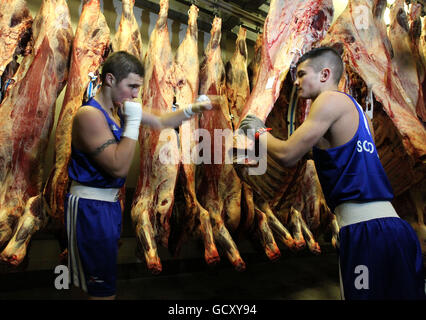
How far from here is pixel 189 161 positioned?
8.32 ft

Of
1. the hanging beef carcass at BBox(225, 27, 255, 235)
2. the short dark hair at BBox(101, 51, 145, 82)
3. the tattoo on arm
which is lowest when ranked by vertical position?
the tattoo on arm

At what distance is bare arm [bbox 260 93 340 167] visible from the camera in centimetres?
157

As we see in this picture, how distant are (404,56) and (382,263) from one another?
7.80 feet

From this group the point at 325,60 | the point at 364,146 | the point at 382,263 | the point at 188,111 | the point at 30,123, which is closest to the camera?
the point at 382,263

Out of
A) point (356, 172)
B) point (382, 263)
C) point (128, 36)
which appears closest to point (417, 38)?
point (356, 172)

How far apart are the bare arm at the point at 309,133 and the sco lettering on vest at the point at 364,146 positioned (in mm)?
196

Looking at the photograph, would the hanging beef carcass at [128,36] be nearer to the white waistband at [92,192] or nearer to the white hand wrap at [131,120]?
the white hand wrap at [131,120]

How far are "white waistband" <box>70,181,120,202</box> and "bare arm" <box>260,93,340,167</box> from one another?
94 centimetres

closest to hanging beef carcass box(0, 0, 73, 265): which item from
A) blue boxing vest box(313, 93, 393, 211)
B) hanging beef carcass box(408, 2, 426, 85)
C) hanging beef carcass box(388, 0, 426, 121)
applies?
blue boxing vest box(313, 93, 393, 211)

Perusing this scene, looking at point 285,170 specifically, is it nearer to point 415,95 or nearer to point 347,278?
point 347,278

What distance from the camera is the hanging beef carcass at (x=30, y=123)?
197 cm

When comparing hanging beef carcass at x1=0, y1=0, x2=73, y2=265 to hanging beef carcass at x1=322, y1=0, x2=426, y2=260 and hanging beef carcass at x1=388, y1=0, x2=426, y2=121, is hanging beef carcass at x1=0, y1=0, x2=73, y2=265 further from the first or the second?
hanging beef carcass at x1=388, y1=0, x2=426, y2=121

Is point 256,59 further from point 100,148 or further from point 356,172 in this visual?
point 100,148

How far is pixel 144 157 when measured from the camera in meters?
2.49
